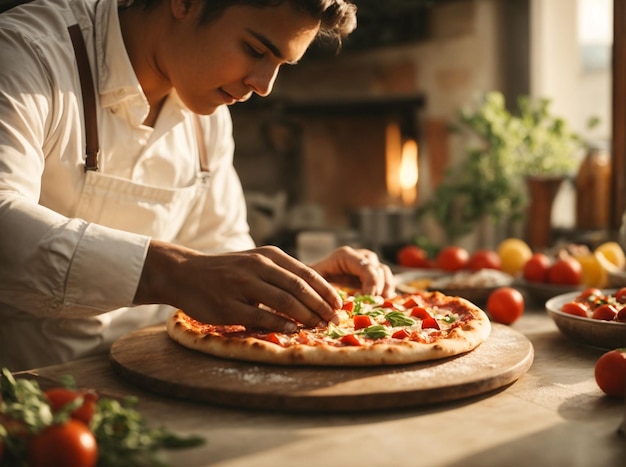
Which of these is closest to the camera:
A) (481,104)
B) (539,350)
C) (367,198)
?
(539,350)

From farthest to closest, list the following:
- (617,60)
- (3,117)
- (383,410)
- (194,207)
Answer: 1. (617,60)
2. (194,207)
3. (3,117)
4. (383,410)

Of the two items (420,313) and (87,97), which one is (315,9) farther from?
(420,313)

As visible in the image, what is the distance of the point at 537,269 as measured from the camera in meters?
2.35

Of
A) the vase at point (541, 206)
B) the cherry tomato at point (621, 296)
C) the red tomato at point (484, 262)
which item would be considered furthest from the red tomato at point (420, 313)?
the vase at point (541, 206)

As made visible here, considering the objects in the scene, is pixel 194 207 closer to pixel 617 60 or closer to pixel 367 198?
pixel 617 60

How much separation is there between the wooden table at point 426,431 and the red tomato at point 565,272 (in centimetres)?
86

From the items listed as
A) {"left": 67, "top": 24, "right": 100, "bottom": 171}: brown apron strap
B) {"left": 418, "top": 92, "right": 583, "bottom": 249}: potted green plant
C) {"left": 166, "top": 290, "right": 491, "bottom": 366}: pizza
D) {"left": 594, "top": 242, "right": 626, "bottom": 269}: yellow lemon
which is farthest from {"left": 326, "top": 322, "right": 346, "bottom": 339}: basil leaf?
{"left": 418, "top": 92, "right": 583, "bottom": 249}: potted green plant

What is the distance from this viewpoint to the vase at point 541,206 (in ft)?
10.8

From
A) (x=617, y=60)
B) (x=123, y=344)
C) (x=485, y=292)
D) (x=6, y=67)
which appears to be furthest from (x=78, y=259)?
(x=617, y=60)

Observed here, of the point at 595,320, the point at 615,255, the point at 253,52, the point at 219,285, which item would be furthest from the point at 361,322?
the point at 615,255

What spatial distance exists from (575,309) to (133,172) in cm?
113

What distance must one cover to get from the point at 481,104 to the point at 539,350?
2.43m

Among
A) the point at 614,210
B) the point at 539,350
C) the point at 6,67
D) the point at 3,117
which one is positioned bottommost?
the point at 539,350

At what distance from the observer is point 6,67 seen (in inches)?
61.2
